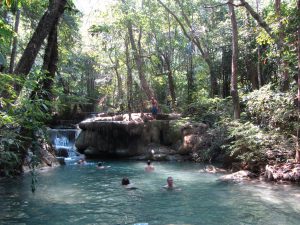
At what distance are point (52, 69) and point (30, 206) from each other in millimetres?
4054

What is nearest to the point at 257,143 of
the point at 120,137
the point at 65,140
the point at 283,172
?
the point at 283,172

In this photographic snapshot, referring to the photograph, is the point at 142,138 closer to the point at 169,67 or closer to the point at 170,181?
the point at 169,67

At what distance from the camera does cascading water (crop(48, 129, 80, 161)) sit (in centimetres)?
2330

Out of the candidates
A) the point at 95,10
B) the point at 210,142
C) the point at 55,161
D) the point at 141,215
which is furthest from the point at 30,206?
the point at 95,10

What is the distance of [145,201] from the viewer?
10.7m

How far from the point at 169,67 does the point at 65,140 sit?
9077mm

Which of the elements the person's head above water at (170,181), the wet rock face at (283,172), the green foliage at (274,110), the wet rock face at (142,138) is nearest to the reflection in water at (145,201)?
the person's head above water at (170,181)

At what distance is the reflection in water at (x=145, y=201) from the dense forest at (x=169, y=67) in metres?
1.28

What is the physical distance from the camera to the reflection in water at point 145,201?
345 inches

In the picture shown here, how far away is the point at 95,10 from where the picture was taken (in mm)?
25203

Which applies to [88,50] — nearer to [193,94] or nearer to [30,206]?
[193,94]

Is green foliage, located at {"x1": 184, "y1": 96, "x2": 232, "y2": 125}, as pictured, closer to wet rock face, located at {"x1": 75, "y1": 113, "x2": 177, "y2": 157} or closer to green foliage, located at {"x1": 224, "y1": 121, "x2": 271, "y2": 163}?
wet rock face, located at {"x1": 75, "y1": 113, "x2": 177, "y2": 157}

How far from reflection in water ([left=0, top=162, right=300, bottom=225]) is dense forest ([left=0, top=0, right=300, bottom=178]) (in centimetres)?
128

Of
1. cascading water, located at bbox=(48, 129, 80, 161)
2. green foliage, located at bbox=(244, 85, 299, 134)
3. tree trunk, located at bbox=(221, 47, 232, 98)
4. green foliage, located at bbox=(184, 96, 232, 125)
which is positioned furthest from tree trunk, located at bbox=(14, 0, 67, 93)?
tree trunk, located at bbox=(221, 47, 232, 98)
